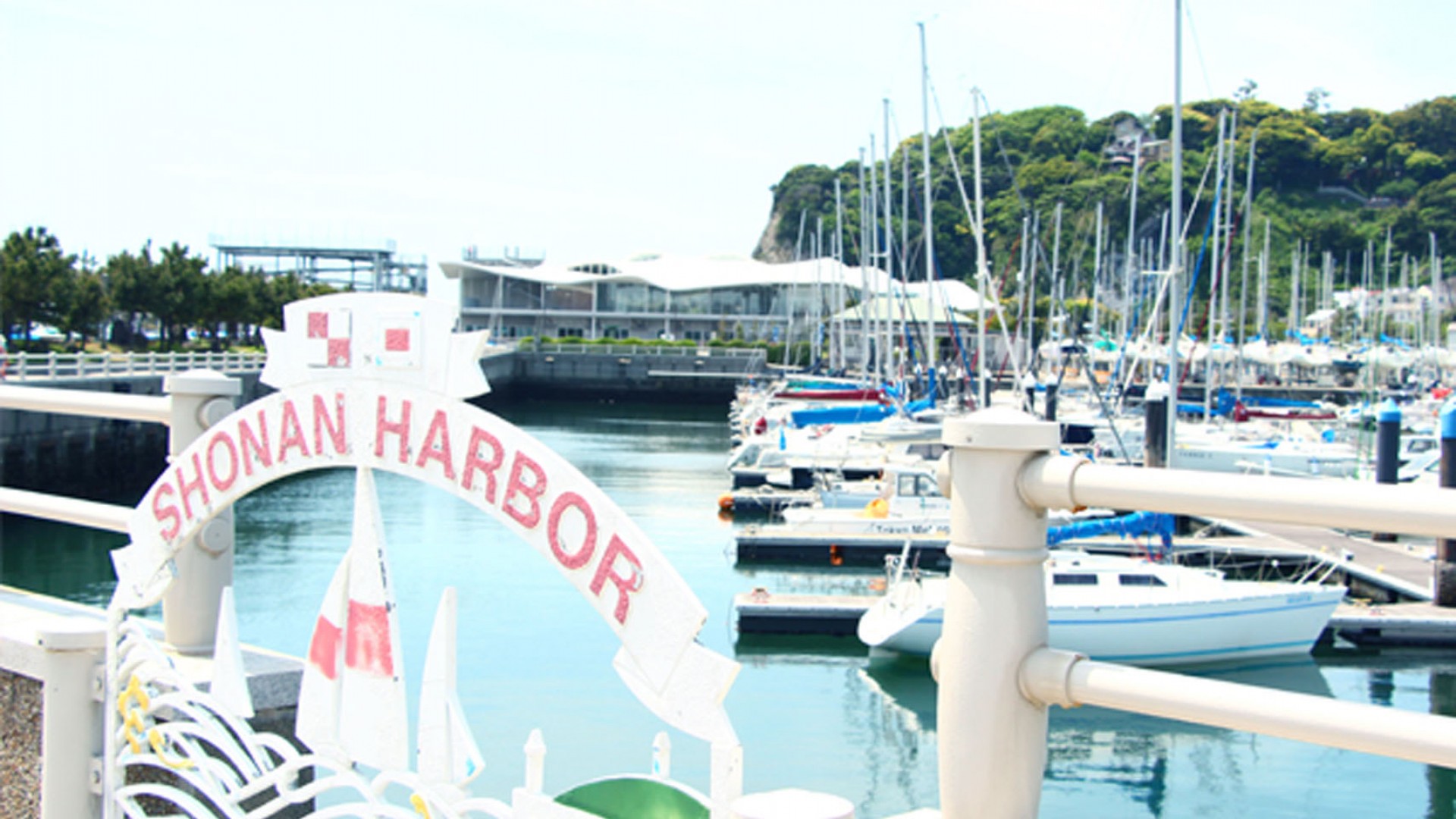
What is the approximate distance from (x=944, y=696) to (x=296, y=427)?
78.9 inches

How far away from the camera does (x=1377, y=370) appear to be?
69.8m

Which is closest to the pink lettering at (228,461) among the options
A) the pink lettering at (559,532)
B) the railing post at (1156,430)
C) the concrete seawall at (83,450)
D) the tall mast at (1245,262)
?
the pink lettering at (559,532)

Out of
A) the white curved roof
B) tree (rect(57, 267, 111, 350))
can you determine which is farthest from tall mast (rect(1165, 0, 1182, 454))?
the white curved roof

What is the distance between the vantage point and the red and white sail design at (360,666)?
131 inches

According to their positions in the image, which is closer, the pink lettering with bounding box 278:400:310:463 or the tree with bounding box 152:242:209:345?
the pink lettering with bounding box 278:400:310:463

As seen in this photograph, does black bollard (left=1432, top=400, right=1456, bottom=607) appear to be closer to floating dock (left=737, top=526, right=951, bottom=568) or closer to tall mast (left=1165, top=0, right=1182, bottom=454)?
tall mast (left=1165, top=0, right=1182, bottom=454)

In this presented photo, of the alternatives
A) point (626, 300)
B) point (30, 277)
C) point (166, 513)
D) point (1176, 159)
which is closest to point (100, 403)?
point (166, 513)

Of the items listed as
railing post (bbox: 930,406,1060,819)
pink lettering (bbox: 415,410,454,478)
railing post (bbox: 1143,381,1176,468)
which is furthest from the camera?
railing post (bbox: 1143,381,1176,468)

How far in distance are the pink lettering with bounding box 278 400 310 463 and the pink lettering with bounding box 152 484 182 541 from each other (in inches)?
21.0

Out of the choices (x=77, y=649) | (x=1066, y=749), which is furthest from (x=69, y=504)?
(x=1066, y=749)

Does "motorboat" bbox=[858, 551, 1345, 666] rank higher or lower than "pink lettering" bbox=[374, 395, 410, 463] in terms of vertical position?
lower

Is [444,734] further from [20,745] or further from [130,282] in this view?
[130,282]

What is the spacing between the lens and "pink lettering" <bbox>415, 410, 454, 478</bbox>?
3.17 meters

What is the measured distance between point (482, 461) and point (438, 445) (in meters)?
0.17
